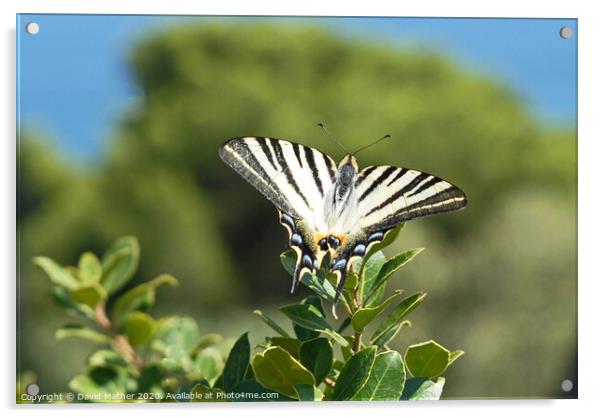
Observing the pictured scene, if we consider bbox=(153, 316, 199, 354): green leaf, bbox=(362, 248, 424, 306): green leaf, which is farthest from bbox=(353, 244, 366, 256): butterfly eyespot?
bbox=(153, 316, 199, 354): green leaf

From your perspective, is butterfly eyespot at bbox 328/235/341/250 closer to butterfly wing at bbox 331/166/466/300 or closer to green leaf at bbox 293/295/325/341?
butterfly wing at bbox 331/166/466/300

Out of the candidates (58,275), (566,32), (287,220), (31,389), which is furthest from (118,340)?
(566,32)

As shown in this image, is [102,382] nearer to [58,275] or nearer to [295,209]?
[58,275]

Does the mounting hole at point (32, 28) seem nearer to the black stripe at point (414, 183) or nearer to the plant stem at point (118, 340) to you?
the plant stem at point (118, 340)

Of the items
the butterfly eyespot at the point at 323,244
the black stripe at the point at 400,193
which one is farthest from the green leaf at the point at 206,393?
the black stripe at the point at 400,193

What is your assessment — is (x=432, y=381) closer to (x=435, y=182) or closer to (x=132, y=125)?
(x=435, y=182)
